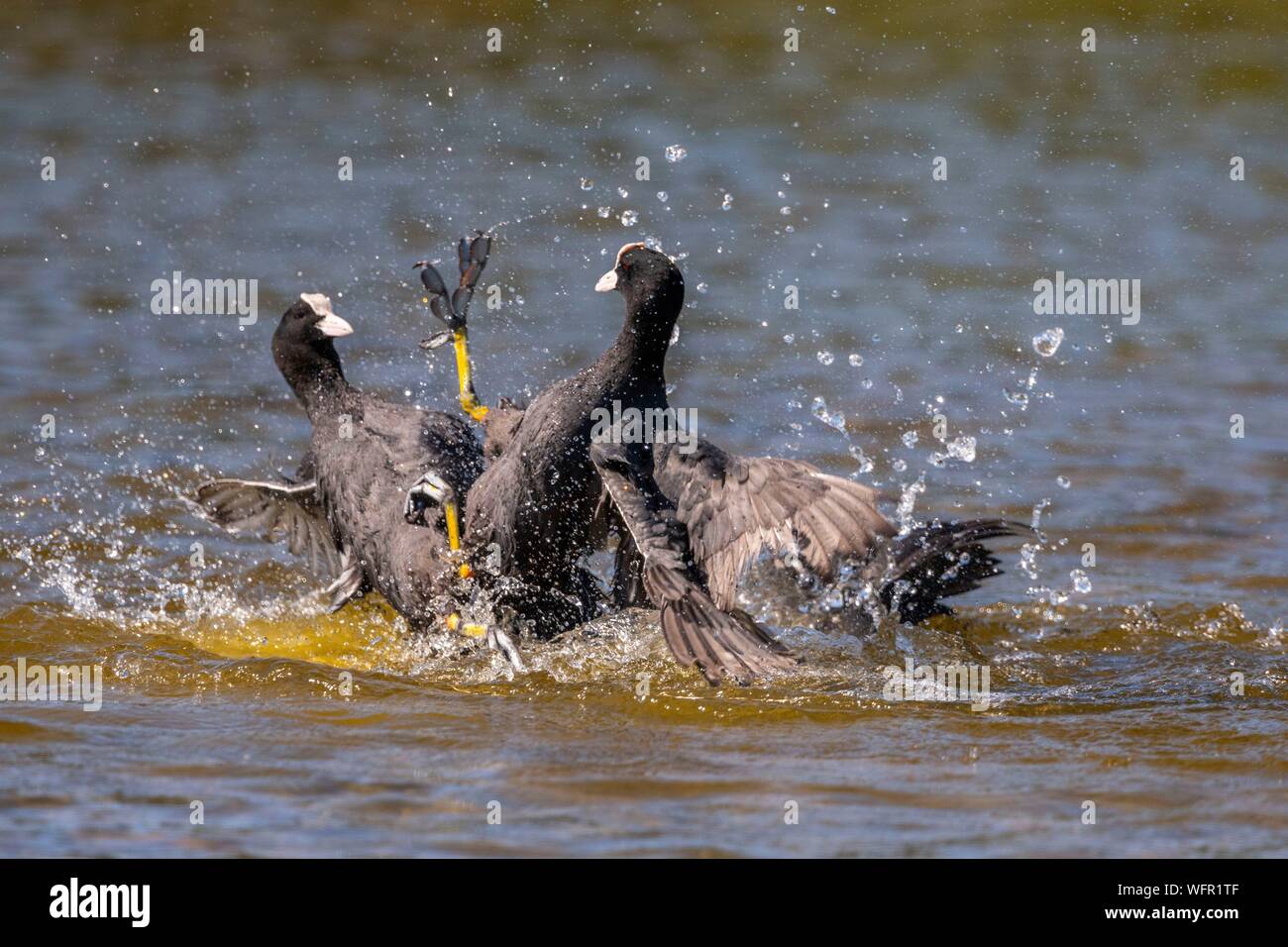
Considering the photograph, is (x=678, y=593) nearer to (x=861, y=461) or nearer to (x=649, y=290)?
(x=649, y=290)

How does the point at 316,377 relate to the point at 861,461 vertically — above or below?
above

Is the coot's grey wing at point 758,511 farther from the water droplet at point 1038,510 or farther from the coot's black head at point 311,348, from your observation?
the water droplet at point 1038,510

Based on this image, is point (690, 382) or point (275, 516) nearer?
point (275, 516)

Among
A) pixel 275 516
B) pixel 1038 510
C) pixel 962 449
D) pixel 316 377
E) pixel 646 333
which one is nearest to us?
pixel 646 333

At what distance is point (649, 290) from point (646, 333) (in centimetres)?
14

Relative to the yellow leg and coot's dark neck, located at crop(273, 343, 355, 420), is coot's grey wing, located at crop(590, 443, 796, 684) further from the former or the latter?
coot's dark neck, located at crop(273, 343, 355, 420)

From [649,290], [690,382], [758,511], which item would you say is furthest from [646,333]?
[690,382]

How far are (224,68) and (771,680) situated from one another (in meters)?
9.45

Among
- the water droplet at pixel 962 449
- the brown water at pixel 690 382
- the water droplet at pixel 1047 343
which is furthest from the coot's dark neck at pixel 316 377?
the water droplet at pixel 1047 343

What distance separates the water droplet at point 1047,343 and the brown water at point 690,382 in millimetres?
136

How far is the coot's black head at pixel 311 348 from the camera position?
5988 mm

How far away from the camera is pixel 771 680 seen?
5.13 meters

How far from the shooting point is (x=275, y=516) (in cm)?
630
